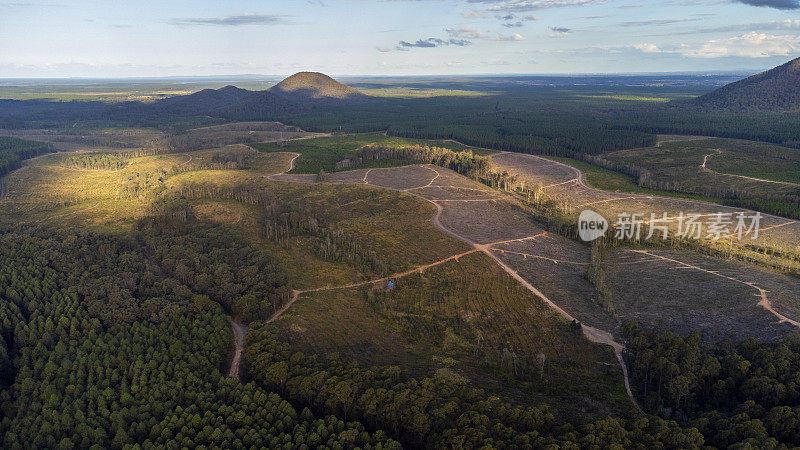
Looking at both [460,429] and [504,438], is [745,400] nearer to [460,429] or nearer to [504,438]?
[504,438]

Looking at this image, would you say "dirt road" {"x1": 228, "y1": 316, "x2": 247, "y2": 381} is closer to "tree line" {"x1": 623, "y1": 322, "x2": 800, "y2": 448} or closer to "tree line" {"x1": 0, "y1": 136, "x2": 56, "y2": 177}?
"tree line" {"x1": 623, "y1": 322, "x2": 800, "y2": 448}

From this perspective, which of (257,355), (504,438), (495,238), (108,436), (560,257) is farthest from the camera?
(495,238)

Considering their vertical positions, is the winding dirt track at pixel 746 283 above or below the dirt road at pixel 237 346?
above

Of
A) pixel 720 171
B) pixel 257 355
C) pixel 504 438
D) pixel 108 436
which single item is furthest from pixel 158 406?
pixel 720 171

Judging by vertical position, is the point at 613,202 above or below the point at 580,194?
below

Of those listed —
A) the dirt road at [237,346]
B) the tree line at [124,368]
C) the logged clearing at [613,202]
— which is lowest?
the dirt road at [237,346]

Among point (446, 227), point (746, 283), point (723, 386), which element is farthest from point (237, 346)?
point (746, 283)

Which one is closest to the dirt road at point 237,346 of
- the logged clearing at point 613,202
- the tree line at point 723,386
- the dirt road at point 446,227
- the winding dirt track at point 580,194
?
the dirt road at point 446,227

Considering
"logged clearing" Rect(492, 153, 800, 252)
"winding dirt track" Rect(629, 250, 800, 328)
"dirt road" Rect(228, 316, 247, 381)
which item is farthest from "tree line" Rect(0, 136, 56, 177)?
"winding dirt track" Rect(629, 250, 800, 328)

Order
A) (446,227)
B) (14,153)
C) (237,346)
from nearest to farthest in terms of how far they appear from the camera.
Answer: (237,346) < (446,227) < (14,153)

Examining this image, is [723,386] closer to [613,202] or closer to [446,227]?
[446,227]

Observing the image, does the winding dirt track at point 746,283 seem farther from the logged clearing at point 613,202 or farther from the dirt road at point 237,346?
the dirt road at point 237,346
